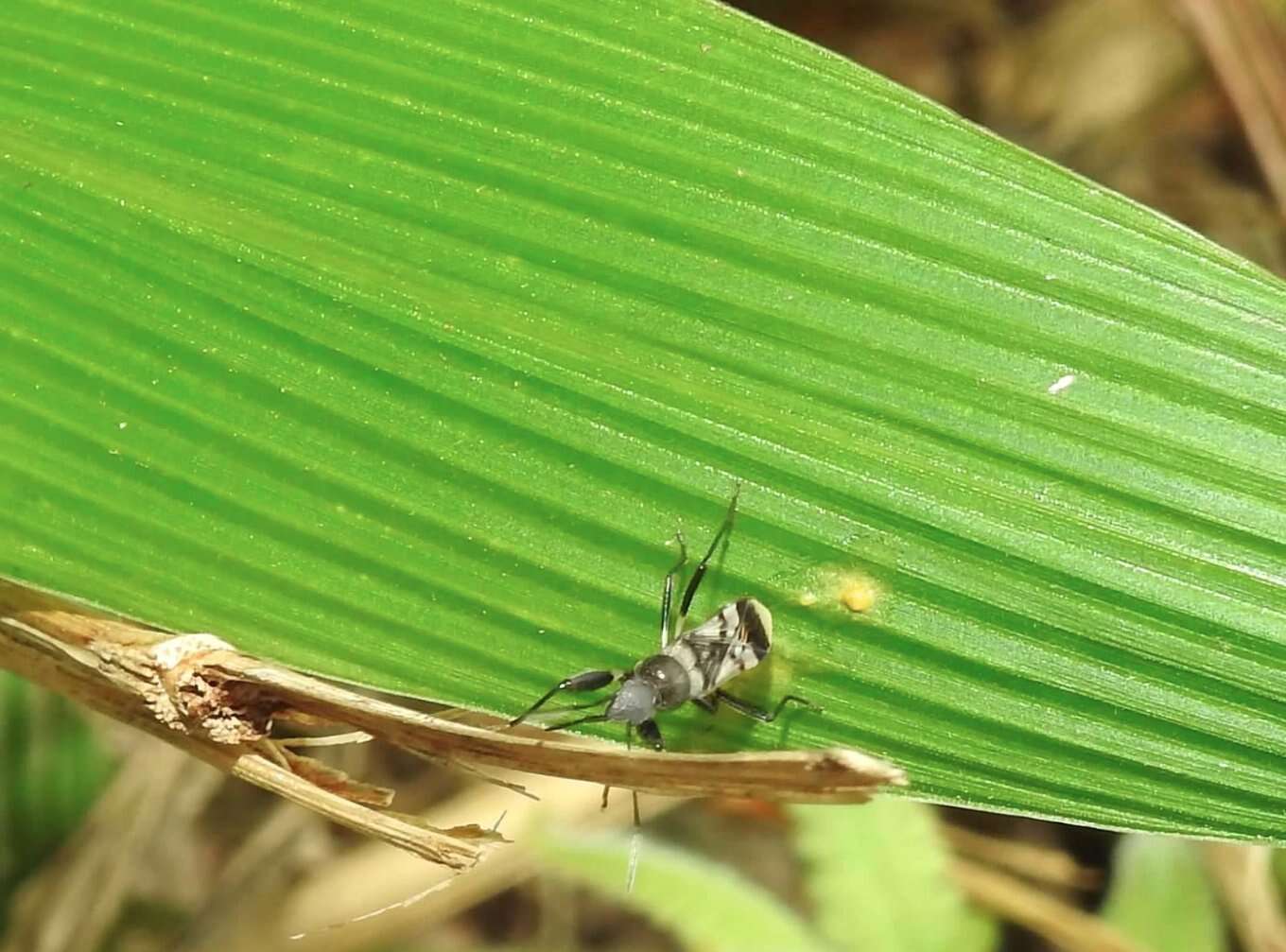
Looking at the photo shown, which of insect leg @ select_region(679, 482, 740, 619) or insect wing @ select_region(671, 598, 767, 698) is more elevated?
insect leg @ select_region(679, 482, 740, 619)

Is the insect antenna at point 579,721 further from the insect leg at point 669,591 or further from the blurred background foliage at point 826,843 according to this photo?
the blurred background foliage at point 826,843

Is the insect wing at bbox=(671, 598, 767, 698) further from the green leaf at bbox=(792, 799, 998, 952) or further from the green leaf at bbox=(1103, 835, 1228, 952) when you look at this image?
the green leaf at bbox=(1103, 835, 1228, 952)

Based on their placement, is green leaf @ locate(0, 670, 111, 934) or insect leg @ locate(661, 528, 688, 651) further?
green leaf @ locate(0, 670, 111, 934)

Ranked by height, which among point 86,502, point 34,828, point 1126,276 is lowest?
point 34,828

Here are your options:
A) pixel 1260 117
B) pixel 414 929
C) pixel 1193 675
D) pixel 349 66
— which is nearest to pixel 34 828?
pixel 414 929

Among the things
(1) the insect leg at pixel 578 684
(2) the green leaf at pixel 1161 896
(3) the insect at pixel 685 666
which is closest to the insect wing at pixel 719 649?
(3) the insect at pixel 685 666

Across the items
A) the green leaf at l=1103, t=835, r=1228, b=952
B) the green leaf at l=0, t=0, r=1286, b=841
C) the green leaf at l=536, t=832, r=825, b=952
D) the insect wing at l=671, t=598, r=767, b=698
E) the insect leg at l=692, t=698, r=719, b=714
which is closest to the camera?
the green leaf at l=0, t=0, r=1286, b=841

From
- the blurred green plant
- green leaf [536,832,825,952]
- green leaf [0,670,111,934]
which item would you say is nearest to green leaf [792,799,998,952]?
the blurred green plant

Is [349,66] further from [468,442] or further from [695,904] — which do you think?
[695,904]
